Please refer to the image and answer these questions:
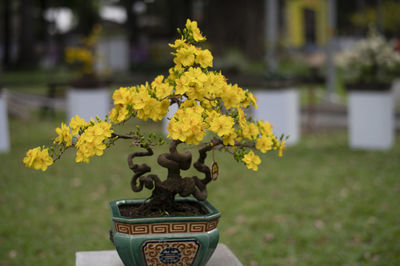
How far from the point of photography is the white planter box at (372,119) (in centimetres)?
931

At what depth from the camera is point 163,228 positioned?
2.70 metres

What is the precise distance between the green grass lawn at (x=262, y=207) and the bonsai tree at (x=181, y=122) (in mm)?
2010

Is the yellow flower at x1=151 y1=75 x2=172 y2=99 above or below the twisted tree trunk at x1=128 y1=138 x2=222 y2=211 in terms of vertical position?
above

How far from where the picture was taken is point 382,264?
4555mm

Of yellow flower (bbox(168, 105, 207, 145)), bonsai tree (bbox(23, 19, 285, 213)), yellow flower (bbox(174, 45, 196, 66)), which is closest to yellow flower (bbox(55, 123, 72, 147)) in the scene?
bonsai tree (bbox(23, 19, 285, 213))

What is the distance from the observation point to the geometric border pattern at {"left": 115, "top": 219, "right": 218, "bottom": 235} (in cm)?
269

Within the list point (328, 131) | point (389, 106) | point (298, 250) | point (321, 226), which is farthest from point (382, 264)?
point (328, 131)

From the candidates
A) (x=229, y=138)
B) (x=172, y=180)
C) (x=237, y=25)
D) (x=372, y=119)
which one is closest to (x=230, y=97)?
(x=229, y=138)

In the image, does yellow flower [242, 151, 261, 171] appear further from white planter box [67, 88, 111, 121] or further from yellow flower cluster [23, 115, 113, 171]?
white planter box [67, 88, 111, 121]

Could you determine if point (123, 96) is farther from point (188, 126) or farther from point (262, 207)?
point (262, 207)

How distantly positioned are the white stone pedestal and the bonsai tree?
36 centimetres

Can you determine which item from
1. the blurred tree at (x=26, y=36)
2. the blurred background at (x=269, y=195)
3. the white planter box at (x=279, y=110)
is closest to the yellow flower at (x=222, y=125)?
the blurred background at (x=269, y=195)

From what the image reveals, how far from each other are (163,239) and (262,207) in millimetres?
3613

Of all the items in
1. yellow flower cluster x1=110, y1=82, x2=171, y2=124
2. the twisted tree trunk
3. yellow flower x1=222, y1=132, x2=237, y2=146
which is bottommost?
the twisted tree trunk
